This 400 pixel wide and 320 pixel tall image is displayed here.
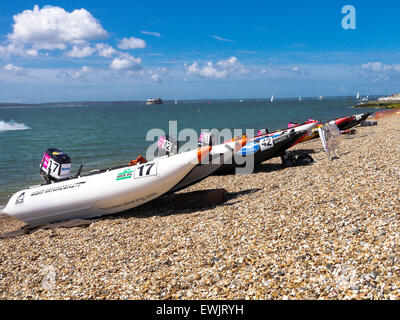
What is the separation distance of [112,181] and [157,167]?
1.77m

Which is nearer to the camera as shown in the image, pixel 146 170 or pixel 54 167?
pixel 146 170

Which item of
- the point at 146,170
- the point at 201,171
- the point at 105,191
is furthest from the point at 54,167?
the point at 201,171

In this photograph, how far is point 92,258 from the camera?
23.3ft

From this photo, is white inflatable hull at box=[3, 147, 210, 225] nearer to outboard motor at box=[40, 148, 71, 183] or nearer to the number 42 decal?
the number 42 decal

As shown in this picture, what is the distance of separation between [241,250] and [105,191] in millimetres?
6453

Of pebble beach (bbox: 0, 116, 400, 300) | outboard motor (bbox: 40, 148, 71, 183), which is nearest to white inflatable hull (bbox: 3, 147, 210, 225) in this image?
outboard motor (bbox: 40, 148, 71, 183)

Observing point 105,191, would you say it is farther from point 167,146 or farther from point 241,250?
point 241,250

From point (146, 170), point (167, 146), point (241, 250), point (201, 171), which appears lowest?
point (241, 250)

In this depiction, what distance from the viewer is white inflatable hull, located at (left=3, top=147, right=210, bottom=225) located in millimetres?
10648

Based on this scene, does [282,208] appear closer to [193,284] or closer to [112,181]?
[193,284]

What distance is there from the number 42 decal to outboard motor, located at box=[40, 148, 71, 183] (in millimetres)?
3280

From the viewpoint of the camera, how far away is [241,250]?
605cm
